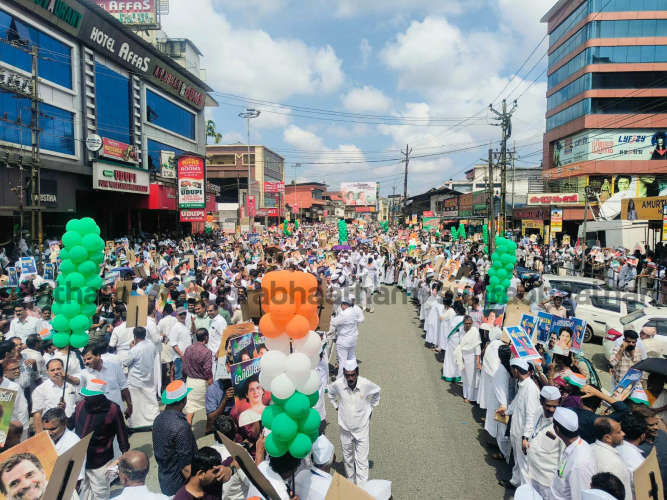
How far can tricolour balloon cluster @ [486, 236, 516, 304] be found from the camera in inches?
→ 368

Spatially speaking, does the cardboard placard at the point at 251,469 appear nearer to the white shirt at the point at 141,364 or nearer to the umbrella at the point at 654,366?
the white shirt at the point at 141,364

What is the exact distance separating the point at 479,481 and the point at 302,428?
2.64 metres

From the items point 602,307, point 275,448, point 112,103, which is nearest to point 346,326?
point 275,448

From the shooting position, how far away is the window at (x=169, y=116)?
28.2m

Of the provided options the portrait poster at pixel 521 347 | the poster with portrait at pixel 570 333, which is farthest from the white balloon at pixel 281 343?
the poster with portrait at pixel 570 333

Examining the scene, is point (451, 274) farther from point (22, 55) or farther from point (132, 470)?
point (22, 55)

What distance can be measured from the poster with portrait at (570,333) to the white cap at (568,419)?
265cm

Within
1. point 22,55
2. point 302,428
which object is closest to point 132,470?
point 302,428

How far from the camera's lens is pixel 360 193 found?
8925cm

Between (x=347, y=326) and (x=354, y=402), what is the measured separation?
9.33 ft

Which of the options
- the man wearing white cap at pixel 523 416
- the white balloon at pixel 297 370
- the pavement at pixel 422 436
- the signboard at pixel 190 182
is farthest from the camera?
the signboard at pixel 190 182

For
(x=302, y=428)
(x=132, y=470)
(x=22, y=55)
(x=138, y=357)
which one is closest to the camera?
(x=132, y=470)

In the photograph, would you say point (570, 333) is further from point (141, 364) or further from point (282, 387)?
point (141, 364)

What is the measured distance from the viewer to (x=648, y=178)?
Answer: 118 feet
